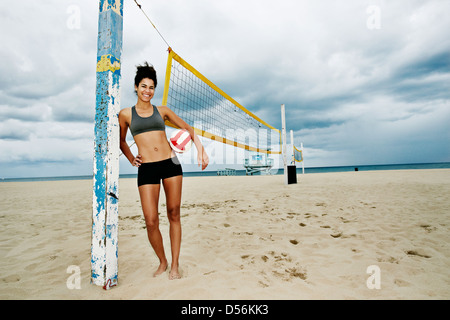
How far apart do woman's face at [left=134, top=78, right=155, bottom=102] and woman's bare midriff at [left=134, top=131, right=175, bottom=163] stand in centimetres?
33

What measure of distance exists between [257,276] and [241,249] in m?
0.71

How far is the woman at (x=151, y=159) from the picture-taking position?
195 centimetres

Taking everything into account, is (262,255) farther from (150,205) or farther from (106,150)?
(106,150)

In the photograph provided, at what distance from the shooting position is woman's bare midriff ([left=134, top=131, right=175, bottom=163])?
1.98 m

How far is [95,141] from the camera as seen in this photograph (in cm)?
182

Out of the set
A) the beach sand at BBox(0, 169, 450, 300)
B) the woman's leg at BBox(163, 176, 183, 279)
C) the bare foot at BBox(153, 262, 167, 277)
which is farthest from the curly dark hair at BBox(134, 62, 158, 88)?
the beach sand at BBox(0, 169, 450, 300)

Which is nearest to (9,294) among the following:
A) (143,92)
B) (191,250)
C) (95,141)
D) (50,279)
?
(50,279)

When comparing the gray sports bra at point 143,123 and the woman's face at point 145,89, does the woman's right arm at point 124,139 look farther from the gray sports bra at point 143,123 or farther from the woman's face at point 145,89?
the woman's face at point 145,89

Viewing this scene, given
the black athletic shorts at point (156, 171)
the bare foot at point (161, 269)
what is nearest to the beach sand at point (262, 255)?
the bare foot at point (161, 269)

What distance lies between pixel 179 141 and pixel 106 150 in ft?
2.01

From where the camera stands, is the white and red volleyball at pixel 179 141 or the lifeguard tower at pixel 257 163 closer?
the white and red volleyball at pixel 179 141

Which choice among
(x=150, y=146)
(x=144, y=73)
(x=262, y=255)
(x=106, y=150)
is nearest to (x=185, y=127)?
(x=150, y=146)

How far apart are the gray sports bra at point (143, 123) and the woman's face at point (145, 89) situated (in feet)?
0.41

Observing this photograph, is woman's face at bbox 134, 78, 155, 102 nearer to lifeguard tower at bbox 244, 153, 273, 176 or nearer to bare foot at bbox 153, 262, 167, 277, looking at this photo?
bare foot at bbox 153, 262, 167, 277
